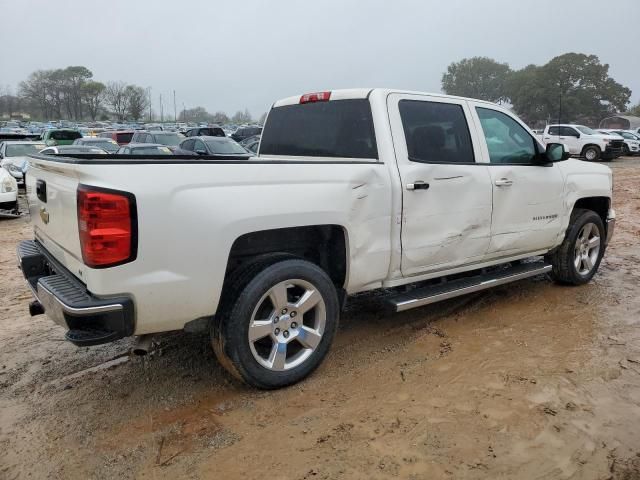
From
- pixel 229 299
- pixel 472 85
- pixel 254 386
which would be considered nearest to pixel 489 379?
pixel 254 386

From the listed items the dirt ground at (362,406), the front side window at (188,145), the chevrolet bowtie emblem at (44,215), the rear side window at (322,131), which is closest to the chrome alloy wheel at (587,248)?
the dirt ground at (362,406)

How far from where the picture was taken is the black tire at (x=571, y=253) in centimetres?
546

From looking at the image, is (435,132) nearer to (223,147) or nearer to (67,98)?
(223,147)

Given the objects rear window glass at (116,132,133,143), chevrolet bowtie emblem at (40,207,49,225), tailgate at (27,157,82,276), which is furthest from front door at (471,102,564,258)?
rear window glass at (116,132,133,143)

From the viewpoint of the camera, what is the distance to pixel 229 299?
10.5 ft

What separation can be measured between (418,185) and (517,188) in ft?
4.21

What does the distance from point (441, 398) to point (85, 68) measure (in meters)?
129

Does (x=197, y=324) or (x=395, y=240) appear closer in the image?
(x=197, y=324)

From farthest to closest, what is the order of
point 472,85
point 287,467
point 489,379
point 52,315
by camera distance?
point 472,85
point 489,379
point 52,315
point 287,467

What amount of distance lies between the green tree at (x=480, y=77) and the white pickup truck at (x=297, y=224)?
107334 mm

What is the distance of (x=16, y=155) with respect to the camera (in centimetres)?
1528

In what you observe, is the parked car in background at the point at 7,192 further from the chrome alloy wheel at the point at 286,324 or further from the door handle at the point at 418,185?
the door handle at the point at 418,185

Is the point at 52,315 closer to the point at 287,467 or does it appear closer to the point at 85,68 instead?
the point at 287,467

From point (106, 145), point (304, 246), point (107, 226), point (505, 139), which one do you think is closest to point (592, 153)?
point (106, 145)
